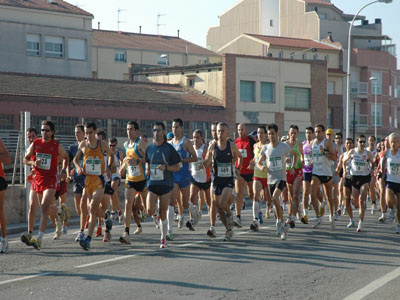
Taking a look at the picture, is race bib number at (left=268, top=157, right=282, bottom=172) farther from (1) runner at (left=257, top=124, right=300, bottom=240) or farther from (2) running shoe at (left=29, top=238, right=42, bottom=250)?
(2) running shoe at (left=29, top=238, right=42, bottom=250)

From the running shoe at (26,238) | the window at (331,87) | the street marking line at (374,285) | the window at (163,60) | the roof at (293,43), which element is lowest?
the street marking line at (374,285)

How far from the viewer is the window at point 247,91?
56.8 meters

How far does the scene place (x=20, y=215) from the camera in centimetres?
1709

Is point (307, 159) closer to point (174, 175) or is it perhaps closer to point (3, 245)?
Answer: point (174, 175)

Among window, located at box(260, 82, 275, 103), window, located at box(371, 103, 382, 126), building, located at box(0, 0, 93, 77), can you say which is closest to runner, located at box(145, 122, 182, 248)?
building, located at box(0, 0, 93, 77)

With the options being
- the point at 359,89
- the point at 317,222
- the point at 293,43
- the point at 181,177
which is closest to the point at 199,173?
the point at 181,177

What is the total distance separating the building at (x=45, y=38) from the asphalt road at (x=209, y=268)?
1634 inches

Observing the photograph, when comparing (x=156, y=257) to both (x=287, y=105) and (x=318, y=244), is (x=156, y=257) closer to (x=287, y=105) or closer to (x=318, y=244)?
(x=318, y=244)

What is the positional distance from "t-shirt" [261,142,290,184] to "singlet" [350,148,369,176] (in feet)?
9.07

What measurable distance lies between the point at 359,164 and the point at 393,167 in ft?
5.51

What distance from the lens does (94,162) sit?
40.7 ft

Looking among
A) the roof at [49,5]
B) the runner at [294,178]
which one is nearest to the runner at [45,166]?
the runner at [294,178]

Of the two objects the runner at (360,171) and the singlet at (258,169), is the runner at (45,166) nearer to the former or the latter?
the singlet at (258,169)

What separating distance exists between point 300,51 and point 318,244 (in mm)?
59454
